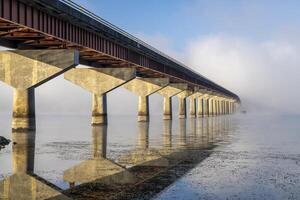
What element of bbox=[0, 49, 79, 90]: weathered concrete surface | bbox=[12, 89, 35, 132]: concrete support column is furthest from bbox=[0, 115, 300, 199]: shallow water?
bbox=[12, 89, 35, 132]: concrete support column

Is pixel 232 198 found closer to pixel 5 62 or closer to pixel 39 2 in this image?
pixel 39 2

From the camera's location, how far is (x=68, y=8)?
4350 centimetres

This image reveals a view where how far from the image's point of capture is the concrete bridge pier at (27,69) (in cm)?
4775

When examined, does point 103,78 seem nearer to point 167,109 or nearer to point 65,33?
point 65,33

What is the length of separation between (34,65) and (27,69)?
0.96 meters

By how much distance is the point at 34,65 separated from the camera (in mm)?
47875

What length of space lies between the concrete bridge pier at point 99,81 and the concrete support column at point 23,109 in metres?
20.7

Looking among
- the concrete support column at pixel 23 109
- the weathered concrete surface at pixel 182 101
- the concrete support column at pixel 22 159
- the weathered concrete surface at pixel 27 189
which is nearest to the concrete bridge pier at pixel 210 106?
the weathered concrete surface at pixel 182 101

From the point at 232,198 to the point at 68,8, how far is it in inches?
1317

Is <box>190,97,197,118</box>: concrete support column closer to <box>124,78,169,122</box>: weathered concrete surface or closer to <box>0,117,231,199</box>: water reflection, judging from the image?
<box>124,78,169,122</box>: weathered concrete surface

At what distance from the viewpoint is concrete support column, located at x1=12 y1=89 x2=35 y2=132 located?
49.0m

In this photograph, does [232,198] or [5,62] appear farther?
[5,62]

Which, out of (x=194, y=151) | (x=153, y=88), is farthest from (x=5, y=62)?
(x=153, y=88)

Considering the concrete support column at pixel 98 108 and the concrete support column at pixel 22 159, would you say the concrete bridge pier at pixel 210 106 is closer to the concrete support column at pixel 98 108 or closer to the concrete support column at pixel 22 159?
the concrete support column at pixel 98 108
